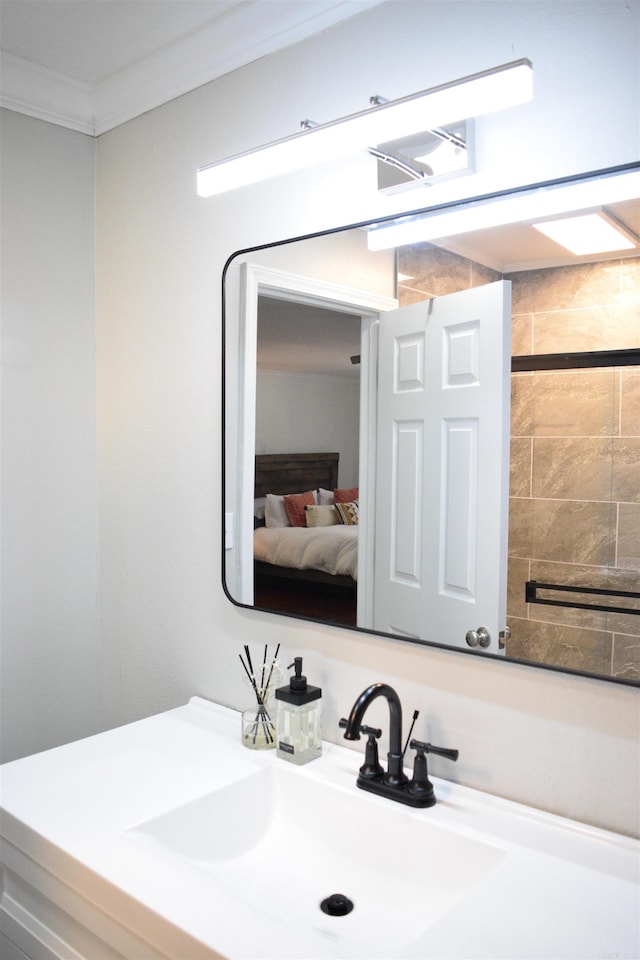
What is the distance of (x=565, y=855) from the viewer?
46.0 inches

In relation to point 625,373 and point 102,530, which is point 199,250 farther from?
point 625,373

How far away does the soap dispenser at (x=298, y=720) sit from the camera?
1.49 meters

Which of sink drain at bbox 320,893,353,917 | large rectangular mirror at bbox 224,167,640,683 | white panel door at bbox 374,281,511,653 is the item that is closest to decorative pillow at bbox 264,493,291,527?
large rectangular mirror at bbox 224,167,640,683

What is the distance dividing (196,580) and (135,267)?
32.3 inches

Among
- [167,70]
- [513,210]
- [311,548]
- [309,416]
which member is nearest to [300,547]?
[311,548]

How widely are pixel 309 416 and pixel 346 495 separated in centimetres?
19

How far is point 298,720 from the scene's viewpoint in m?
1.50

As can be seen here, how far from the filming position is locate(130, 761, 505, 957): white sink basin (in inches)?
47.4

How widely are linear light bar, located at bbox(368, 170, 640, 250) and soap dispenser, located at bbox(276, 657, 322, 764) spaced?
823 mm

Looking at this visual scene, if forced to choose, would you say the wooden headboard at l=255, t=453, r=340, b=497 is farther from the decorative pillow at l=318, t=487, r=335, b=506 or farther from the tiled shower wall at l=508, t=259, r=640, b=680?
the tiled shower wall at l=508, t=259, r=640, b=680

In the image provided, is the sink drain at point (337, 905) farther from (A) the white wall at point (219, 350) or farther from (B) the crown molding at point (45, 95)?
(B) the crown molding at point (45, 95)

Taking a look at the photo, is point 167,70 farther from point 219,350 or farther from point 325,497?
point 325,497

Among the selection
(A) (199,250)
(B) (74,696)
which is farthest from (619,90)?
(B) (74,696)

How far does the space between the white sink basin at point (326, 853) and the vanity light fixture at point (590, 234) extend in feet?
3.03
